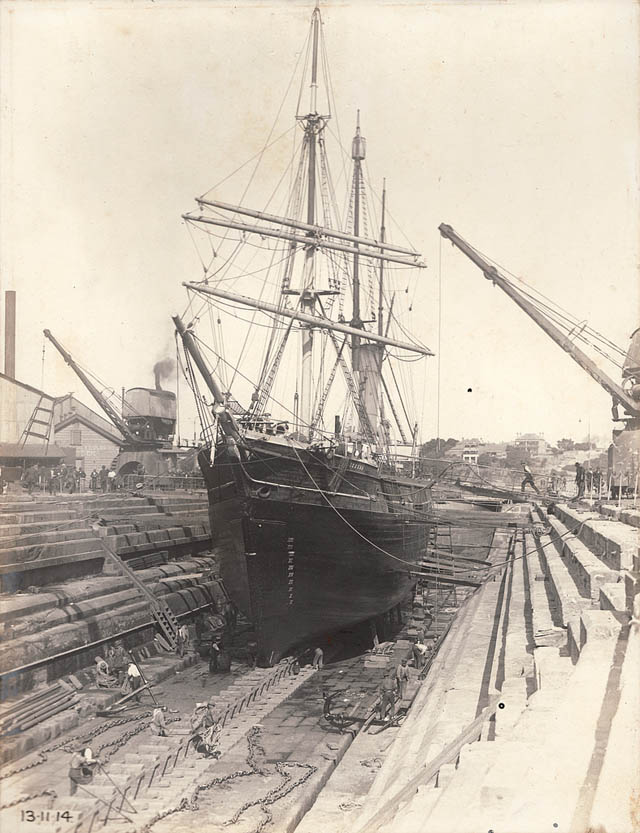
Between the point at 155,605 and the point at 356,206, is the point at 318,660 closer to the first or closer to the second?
the point at 155,605

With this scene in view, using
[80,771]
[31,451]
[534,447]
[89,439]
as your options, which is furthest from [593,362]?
[534,447]

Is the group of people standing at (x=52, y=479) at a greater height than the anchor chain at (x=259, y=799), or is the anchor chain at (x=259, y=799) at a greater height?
the group of people standing at (x=52, y=479)

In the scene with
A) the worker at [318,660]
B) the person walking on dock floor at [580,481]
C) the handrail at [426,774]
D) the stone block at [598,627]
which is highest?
the person walking on dock floor at [580,481]

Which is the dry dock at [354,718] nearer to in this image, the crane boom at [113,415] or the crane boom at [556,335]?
the crane boom at [556,335]

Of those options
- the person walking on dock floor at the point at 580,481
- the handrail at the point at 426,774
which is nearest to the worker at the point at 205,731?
the handrail at the point at 426,774

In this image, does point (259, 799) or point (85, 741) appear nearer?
point (259, 799)

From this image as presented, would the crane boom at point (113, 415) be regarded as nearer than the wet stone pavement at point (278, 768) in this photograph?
No

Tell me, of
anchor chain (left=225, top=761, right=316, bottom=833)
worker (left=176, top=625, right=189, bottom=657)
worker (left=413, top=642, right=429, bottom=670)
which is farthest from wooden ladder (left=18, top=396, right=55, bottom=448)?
worker (left=413, top=642, right=429, bottom=670)
